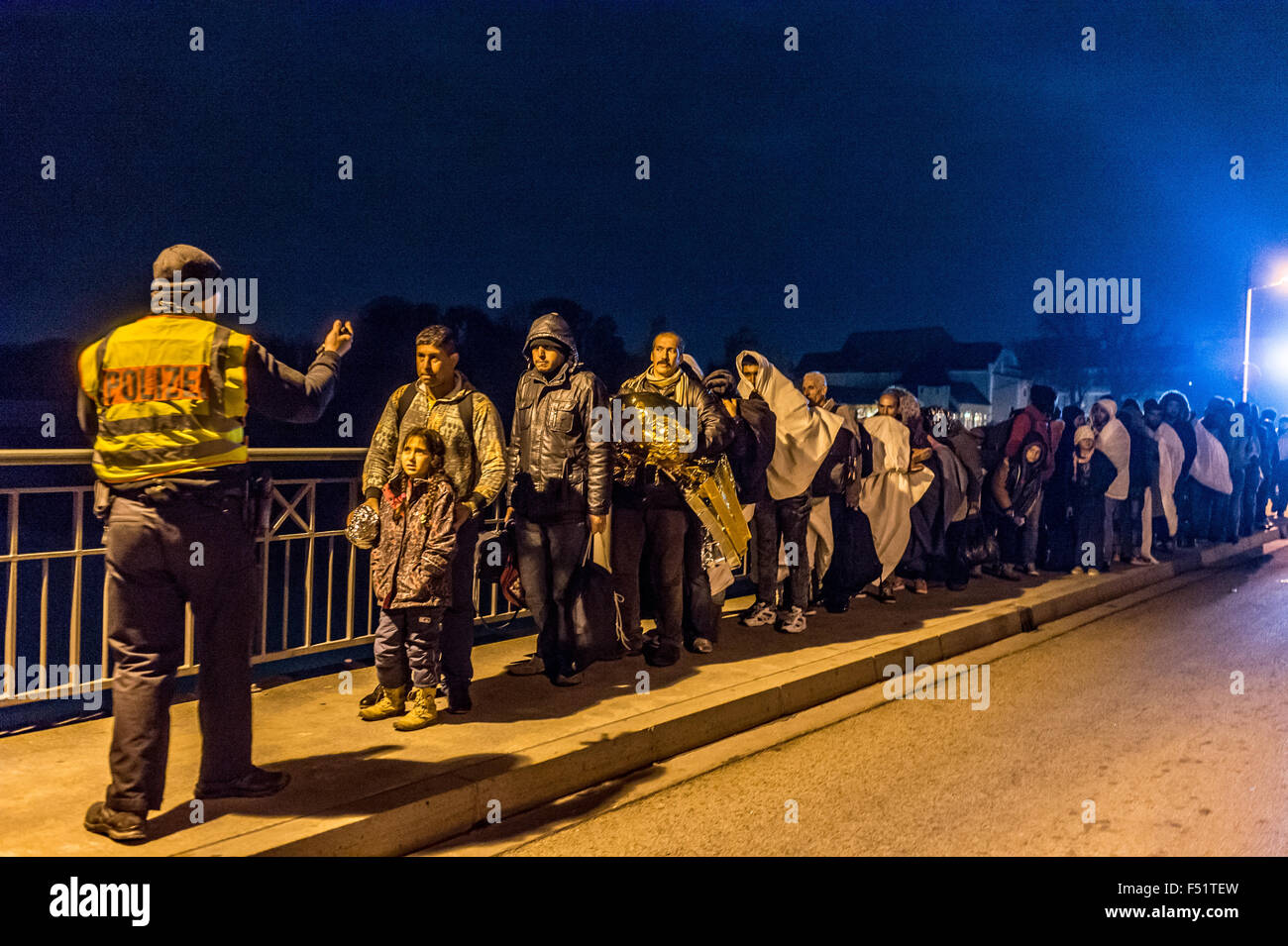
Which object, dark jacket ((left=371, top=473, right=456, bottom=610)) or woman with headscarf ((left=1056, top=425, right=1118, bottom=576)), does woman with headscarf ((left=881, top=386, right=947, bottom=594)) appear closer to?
woman with headscarf ((left=1056, top=425, right=1118, bottom=576))

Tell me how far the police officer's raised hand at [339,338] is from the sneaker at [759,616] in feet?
15.8

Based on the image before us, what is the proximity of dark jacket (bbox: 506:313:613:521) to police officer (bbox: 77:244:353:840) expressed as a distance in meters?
2.01

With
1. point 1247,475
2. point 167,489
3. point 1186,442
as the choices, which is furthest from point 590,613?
point 1247,475

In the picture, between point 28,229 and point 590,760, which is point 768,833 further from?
point 28,229

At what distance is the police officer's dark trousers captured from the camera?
156 inches

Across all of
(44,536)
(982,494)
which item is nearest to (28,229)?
(44,536)

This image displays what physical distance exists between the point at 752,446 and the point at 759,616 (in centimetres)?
174

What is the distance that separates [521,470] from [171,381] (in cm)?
244

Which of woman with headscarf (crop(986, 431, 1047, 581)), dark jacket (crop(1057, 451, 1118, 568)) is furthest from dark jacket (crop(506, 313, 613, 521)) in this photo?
dark jacket (crop(1057, 451, 1118, 568))

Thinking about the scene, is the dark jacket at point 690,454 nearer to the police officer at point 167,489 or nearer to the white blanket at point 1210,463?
the police officer at point 167,489

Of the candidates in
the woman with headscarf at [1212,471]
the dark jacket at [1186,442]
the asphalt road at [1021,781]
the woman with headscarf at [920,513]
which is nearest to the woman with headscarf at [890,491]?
the woman with headscarf at [920,513]

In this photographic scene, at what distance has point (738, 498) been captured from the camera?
24.7 ft

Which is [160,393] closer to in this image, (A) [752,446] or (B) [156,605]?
(B) [156,605]

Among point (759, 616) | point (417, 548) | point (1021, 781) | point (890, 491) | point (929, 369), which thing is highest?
point (929, 369)
